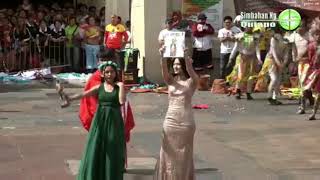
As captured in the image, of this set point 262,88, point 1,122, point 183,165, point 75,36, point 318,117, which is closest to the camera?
Result: point 183,165

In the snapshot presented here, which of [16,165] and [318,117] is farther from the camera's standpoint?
[318,117]

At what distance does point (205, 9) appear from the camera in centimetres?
1997

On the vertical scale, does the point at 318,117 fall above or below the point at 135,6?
below

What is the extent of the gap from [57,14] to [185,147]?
15.6m

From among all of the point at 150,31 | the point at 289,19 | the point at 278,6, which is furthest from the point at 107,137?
the point at 278,6

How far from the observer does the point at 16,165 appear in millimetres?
9539

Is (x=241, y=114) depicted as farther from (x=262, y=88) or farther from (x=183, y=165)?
(x=183, y=165)

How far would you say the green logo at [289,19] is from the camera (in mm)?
19328

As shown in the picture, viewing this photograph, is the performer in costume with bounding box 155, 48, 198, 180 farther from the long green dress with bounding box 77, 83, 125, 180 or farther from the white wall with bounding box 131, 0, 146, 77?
the white wall with bounding box 131, 0, 146, 77

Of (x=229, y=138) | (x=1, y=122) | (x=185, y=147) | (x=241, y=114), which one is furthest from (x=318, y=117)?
(x=185, y=147)

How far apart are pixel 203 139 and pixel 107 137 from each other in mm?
4134

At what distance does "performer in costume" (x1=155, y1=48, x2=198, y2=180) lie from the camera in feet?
25.1

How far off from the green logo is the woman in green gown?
12.1 metres

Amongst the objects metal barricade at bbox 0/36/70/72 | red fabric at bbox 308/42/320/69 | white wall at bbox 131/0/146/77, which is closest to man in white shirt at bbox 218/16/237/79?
white wall at bbox 131/0/146/77
